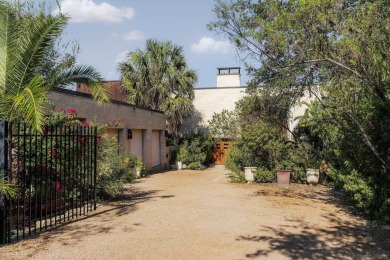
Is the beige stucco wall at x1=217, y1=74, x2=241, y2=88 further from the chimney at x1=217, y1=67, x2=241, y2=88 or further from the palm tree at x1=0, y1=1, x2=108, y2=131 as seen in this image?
the palm tree at x1=0, y1=1, x2=108, y2=131

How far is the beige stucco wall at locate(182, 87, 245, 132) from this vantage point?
25984 mm

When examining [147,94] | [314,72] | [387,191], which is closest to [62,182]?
[314,72]

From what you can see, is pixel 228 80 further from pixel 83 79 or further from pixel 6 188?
pixel 6 188

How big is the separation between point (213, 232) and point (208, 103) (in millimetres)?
19638

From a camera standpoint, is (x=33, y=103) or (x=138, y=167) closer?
(x=33, y=103)

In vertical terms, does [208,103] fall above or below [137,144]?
above

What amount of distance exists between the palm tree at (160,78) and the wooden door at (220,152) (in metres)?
4.33

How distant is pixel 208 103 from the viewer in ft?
86.4

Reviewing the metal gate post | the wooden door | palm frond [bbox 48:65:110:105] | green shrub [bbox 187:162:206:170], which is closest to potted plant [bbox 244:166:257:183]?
green shrub [bbox 187:162:206:170]

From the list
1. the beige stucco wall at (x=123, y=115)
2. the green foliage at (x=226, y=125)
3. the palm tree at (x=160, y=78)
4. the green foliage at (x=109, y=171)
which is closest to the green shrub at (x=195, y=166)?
the beige stucco wall at (x=123, y=115)

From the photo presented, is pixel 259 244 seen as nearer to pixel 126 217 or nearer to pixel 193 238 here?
pixel 193 238

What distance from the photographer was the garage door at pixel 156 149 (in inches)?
855

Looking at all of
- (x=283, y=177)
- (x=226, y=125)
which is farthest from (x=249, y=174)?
(x=226, y=125)

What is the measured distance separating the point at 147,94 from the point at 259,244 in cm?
1710
